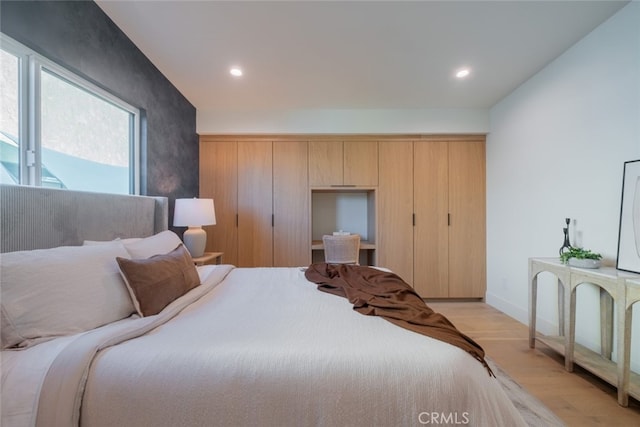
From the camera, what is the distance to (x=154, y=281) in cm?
129

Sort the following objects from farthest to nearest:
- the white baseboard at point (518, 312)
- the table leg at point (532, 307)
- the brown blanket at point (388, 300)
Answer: the white baseboard at point (518, 312) < the table leg at point (532, 307) < the brown blanket at point (388, 300)

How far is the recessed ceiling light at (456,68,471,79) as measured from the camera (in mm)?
2486

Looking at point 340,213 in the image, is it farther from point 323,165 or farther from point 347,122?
point 347,122

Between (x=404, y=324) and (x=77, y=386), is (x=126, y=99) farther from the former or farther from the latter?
(x=404, y=324)

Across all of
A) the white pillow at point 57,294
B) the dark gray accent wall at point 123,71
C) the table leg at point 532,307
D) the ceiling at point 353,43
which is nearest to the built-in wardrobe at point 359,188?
the dark gray accent wall at point 123,71

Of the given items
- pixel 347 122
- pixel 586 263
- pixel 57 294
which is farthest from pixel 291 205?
pixel 586 263

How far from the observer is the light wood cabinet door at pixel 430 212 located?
134 inches

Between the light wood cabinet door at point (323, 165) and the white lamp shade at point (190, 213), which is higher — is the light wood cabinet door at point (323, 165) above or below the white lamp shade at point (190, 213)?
above

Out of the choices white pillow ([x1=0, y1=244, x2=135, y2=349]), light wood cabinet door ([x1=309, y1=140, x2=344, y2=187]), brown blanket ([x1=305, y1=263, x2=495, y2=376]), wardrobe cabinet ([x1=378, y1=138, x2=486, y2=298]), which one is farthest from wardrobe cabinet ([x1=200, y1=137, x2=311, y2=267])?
white pillow ([x1=0, y1=244, x2=135, y2=349])

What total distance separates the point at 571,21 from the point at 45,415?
366 centimetres

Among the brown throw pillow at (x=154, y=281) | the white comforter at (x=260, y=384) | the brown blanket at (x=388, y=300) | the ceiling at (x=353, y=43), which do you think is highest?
the ceiling at (x=353, y=43)

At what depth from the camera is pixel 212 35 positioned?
1990 mm

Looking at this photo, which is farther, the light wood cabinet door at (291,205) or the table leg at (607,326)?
the light wood cabinet door at (291,205)

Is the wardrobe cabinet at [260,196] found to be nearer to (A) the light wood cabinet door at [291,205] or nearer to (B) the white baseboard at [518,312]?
(A) the light wood cabinet door at [291,205]
